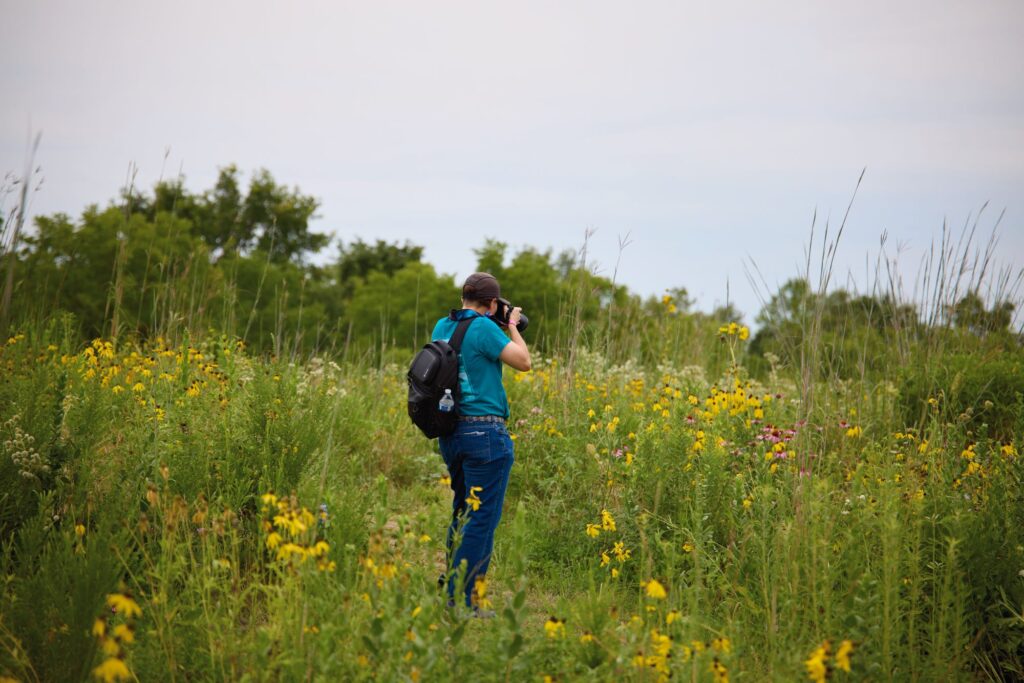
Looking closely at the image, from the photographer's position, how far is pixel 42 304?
19.7ft

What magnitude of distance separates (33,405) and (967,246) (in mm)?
6170

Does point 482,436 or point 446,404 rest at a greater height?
point 446,404

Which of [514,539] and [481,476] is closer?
[514,539]

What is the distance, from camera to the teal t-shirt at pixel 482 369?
390 cm

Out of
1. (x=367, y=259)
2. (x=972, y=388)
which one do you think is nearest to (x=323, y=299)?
(x=367, y=259)

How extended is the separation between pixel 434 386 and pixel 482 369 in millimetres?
275

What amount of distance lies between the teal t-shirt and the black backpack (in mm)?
57

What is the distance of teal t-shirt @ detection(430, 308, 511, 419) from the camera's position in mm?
3902

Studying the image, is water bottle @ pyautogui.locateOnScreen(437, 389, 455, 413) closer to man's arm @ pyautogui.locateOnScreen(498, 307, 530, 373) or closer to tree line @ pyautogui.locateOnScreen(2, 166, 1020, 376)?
man's arm @ pyautogui.locateOnScreen(498, 307, 530, 373)

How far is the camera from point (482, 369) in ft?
12.9

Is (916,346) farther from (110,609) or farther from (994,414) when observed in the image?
(110,609)

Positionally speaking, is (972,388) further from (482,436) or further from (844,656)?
(844,656)

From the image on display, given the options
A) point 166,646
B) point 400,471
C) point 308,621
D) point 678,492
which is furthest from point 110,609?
point 400,471

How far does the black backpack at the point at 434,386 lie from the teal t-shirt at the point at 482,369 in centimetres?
6
